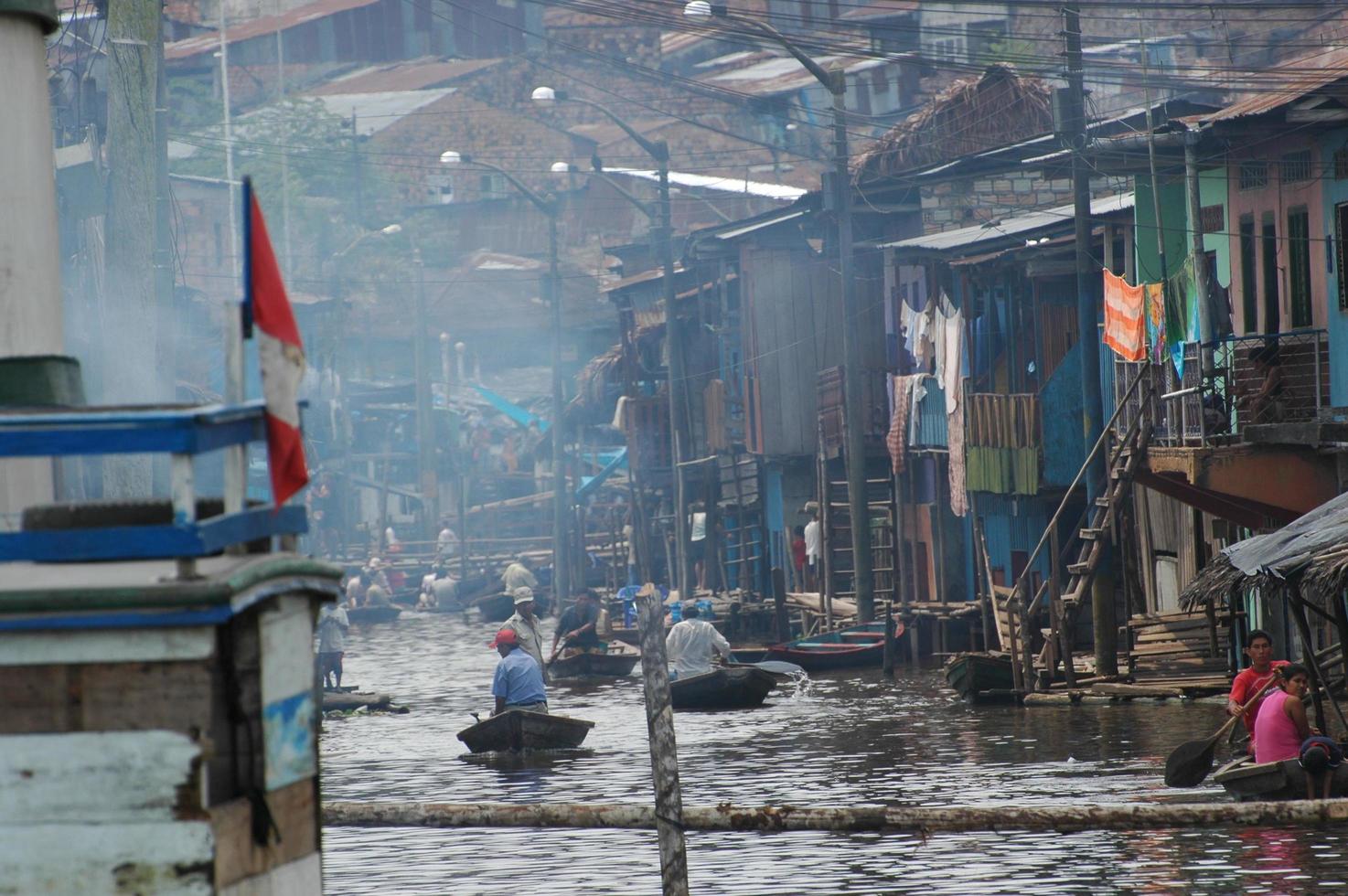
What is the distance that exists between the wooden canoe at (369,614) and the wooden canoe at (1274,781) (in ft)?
146

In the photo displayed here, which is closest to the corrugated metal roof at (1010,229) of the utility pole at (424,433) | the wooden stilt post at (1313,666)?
the wooden stilt post at (1313,666)

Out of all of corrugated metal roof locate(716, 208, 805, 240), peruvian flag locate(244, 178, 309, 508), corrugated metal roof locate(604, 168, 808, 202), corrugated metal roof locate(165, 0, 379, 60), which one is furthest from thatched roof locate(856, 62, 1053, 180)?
corrugated metal roof locate(165, 0, 379, 60)

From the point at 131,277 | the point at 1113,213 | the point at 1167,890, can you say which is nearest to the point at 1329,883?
the point at 1167,890

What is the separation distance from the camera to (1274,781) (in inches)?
614

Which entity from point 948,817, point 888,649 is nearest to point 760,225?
point 888,649

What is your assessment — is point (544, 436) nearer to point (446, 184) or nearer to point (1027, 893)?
point (446, 184)

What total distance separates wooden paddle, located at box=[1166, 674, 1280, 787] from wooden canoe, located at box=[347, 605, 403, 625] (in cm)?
4278

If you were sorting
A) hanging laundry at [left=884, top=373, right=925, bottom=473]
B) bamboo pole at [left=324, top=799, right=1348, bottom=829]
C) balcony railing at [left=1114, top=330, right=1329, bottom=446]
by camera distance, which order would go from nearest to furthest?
bamboo pole at [left=324, top=799, right=1348, bottom=829] < balcony railing at [left=1114, top=330, right=1329, bottom=446] < hanging laundry at [left=884, top=373, right=925, bottom=473]

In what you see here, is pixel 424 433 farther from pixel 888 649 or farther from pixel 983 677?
pixel 983 677

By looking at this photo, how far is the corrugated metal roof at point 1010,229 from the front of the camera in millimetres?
34844

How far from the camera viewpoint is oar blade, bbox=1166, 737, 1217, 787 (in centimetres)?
1756

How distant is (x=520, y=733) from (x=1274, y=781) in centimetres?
1033

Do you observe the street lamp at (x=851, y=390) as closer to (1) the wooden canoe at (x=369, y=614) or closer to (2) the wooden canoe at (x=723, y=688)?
(2) the wooden canoe at (x=723, y=688)

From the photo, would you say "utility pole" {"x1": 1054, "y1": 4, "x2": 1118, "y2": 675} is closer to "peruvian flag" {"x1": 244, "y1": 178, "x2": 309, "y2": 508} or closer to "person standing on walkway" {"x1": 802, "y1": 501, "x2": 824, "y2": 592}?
"person standing on walkway" {"x1": 802, "y1": 501, "x2": 824, "y2": 592}
